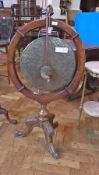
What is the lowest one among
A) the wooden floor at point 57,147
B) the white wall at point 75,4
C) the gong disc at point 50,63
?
the wooden floor at point 57,147

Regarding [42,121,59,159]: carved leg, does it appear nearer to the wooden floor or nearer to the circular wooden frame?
the wooden floor

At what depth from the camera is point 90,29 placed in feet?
10.1

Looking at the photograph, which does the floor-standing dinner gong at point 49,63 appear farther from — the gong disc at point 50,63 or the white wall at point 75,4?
the white wall at point 75,4

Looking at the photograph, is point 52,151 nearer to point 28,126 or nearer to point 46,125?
point 46,125

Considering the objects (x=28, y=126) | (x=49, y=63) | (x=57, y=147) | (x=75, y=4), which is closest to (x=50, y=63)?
(x=49, y=63)

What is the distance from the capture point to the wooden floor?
166cm

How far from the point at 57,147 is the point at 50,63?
742 millimetres

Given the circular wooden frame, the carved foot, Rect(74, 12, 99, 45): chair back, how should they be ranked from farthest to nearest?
Rect(74, 12, 99, 45): chair back
the carved foot
the circular wooden frame

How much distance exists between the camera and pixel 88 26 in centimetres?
306

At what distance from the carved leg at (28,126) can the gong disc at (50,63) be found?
1.11 feet

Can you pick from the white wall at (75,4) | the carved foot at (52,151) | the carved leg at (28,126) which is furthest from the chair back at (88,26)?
the white wall at (75,4)

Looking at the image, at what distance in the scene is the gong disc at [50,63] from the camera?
162cm

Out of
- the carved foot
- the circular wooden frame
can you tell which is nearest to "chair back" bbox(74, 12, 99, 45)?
the circular wooden frame

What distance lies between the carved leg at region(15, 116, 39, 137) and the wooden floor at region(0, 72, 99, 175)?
0.04 metres
